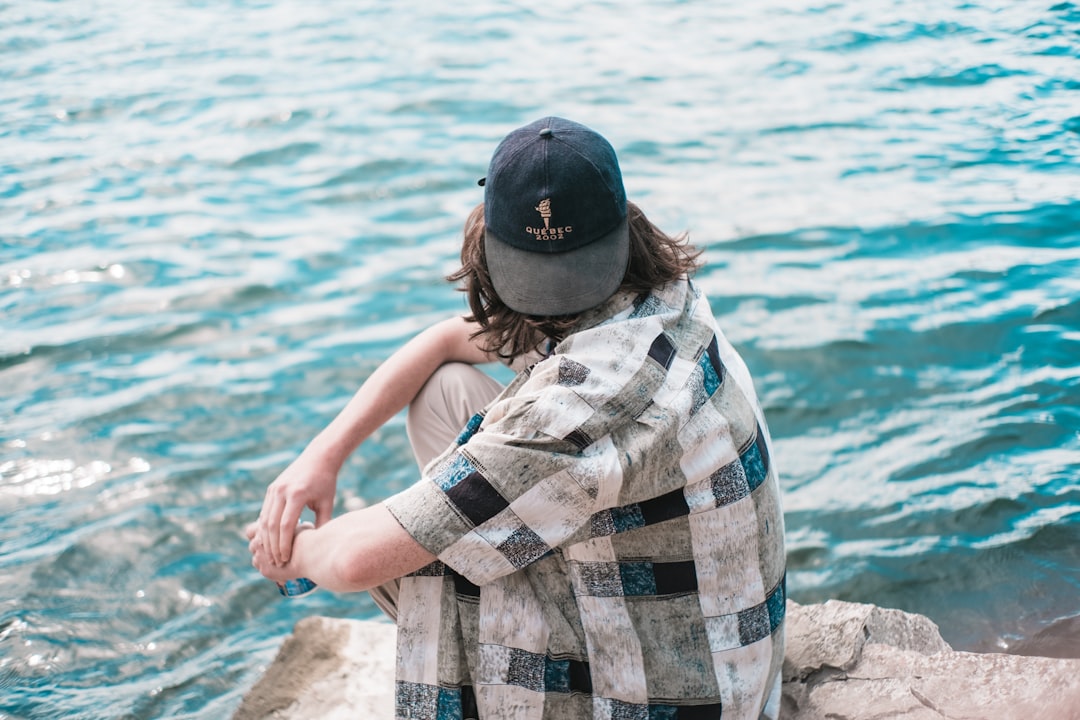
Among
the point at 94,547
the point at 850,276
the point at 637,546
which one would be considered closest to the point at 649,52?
the point at 850,276

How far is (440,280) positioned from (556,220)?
360cm

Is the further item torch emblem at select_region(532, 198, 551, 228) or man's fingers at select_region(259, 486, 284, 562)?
man's fingers at select_region(259, 486, 284, 562)

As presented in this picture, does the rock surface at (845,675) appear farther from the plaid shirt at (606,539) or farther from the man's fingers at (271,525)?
the man's fingers at (271,525)

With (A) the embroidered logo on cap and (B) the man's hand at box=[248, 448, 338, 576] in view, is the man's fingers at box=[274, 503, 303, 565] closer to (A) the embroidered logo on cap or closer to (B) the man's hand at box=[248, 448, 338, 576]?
(B) the man's hand at box=[248, 448, 338, 576]

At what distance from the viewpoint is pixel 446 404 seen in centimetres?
230

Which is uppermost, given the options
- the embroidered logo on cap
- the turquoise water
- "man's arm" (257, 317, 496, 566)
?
the embroidered logo on cap

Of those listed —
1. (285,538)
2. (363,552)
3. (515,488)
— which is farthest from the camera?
(285,538)

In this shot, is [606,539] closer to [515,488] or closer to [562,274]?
[515,488]

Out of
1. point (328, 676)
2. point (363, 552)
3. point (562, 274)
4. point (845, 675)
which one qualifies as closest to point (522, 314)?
point (562, 274)

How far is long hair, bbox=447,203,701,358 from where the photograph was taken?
188cm

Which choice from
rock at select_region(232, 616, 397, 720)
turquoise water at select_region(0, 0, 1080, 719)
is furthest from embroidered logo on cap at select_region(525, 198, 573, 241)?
turquoise water at select_region(0, 0, 1080, 719)

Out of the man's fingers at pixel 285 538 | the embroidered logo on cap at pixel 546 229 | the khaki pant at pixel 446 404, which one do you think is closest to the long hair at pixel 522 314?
the embroidered logo on cap at pixel 546 229

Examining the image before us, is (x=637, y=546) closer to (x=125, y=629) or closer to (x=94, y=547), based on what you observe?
(x=125, y=629)

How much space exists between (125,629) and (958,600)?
243 cm
